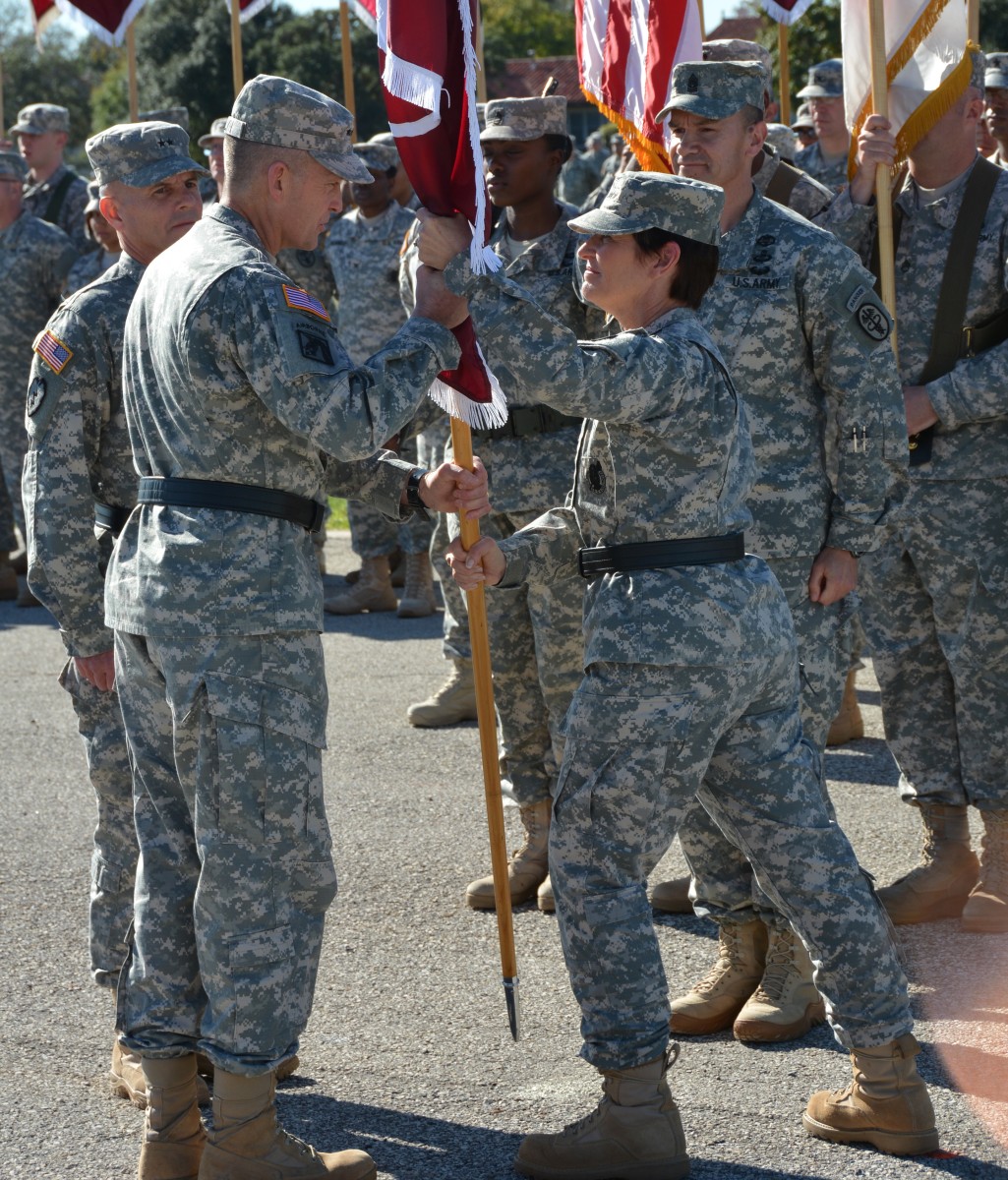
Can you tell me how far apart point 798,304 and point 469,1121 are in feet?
7.20

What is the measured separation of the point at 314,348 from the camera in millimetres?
3393

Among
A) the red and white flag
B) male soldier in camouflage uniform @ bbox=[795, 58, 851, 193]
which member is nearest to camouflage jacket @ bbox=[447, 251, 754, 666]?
the red and white flag

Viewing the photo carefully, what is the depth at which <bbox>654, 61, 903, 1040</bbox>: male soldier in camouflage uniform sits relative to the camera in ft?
14.4

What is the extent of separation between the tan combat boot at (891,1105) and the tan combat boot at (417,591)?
6.36 meters

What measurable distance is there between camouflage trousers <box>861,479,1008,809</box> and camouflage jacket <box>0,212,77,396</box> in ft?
20.4

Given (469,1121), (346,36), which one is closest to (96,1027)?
(469,1121)

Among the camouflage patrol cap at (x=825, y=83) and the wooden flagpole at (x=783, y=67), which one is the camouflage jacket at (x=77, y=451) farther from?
the camouflage patrol cap at (x=825, y=83)

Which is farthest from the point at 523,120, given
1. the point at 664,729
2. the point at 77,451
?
the point at 664,729

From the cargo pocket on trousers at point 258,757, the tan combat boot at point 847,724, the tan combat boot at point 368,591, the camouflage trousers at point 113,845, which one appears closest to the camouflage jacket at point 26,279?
the tan combat boot at point 368,591

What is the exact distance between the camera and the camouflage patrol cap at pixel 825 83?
11.2m

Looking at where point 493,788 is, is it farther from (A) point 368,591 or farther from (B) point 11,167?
(B) point 11,167

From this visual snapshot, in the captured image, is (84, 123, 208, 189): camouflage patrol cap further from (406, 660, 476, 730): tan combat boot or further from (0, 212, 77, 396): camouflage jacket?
(0, 212, 77, 396): camouflage jacket

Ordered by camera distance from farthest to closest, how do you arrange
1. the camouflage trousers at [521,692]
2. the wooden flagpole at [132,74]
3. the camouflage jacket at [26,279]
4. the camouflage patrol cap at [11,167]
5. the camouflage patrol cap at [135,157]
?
the camouflage patrol cap at [11,167], the camouflage jacket at [26,279], the wooden flagpole at [132,74], the camouflage trousers at [521,692], the camouflage patrol cap at [135,157]

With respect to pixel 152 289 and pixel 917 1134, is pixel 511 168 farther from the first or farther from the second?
pixel 917 1134
